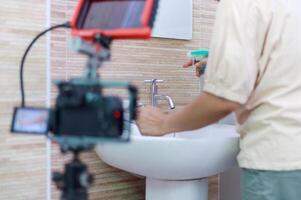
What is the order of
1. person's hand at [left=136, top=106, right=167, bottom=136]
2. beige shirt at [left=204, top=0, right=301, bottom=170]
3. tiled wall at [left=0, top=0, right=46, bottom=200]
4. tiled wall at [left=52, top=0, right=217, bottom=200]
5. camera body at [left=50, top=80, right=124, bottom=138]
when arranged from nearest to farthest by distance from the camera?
1. camera body at [left=50, top=80, right=124, bottom=138]
2. beige shirt at [left=204, top=0, right=301, bottom=170]
3. person's hand at [left=136, top=106, right=167, bottom=136]
4. tiled wall at [left=0, top=0, right=46, bottom=200]
5. tiled wall at [left=52, top=0, right=217, bottom=200]

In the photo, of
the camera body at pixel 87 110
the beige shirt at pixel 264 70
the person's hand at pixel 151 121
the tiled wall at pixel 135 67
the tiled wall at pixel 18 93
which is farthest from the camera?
the tiled wall at pixel 135 67

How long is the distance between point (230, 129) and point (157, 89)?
308 mm

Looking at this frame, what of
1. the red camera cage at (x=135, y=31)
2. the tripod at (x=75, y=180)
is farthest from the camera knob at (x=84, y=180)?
the red camera cage at (x=135, y=31)

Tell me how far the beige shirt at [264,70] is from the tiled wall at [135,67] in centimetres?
63

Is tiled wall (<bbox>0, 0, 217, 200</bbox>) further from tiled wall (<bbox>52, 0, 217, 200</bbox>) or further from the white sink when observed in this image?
the white sink

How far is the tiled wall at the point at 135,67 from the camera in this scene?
1337 mm

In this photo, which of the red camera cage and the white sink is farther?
the white sink

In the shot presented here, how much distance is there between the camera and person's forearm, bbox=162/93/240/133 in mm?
849

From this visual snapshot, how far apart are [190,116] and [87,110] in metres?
0.40

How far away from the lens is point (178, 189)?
127cm

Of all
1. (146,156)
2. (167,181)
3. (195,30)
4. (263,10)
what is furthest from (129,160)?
(195,30)

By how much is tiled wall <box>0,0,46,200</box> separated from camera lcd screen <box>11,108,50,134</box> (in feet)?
2.22

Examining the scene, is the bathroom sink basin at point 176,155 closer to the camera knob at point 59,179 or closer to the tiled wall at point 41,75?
the tiled wall at point 41,75

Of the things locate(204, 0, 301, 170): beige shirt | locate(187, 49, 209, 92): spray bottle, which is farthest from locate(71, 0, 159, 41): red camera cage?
locate(187, 49, 209, 92): spray bottle
